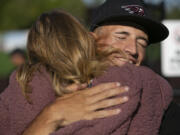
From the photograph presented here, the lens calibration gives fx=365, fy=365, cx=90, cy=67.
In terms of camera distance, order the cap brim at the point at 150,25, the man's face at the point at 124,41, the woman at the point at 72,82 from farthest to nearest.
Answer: the cap brim at the point at 150,25
the man's face at the point at 124,41
the woman at the point at 72,82

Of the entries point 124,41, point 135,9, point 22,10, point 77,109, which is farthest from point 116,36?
point 22,10

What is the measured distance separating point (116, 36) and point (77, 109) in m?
0.62

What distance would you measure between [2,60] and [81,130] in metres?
33.5

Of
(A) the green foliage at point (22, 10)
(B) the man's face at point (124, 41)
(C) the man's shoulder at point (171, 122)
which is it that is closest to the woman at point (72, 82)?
(B) the man's face at point (124, 41)

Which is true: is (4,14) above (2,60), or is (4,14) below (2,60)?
above

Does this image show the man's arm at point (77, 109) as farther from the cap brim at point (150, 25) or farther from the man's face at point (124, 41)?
the cap brim at point (150, 25)

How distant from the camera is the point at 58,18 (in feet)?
6.87

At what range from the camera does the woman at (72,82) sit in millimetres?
1832

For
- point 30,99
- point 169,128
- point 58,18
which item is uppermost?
point 58,18

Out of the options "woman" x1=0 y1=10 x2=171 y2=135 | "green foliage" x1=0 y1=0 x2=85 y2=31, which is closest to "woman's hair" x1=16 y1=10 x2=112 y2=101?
"woman" x1=0 y1=10 x2=171 y2=135

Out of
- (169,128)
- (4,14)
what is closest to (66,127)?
(169,128)

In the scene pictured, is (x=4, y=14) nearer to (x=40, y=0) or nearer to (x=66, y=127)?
(x=40, y=0)

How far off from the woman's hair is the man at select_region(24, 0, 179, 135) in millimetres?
82

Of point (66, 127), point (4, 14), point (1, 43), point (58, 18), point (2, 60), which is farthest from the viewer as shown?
point (1, 43)
